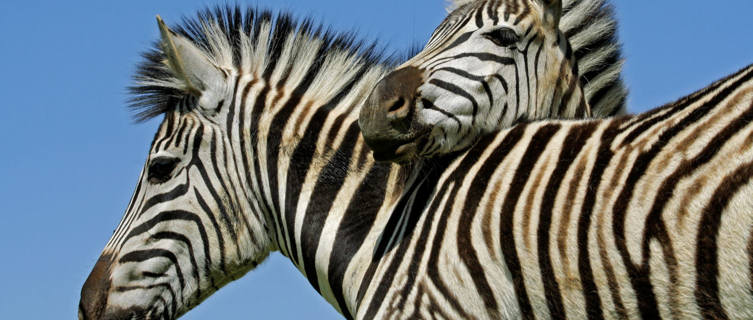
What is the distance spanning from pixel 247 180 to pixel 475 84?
2037mm

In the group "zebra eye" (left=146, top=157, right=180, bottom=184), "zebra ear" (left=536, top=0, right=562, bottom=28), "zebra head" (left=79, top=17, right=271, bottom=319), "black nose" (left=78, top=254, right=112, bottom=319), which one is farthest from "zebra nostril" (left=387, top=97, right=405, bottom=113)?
"black nose" (left=78, top=254, right=112, bottom=319)

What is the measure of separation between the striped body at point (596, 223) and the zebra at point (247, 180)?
857 mm

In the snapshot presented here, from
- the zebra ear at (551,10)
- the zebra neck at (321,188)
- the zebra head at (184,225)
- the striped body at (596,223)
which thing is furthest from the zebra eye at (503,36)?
the zebra head at (184,225)

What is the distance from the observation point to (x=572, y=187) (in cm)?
460

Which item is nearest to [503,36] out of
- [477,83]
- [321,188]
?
[477,83]

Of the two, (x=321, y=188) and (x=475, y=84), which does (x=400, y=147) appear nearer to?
(x=475, y=84)

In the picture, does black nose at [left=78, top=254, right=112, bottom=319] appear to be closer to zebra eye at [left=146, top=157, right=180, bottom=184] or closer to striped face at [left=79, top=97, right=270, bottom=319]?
striped face at [left=79, top=97, right=270, bottom=319]

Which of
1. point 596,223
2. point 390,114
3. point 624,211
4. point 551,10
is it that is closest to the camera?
point 624,211

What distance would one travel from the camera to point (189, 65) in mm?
6457

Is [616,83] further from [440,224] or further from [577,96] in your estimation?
[440,224]

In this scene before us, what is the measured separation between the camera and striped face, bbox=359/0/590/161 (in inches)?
208

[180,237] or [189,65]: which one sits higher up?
[189,65]

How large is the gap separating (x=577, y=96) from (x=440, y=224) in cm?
174

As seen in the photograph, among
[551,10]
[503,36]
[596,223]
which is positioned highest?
[551,10]
